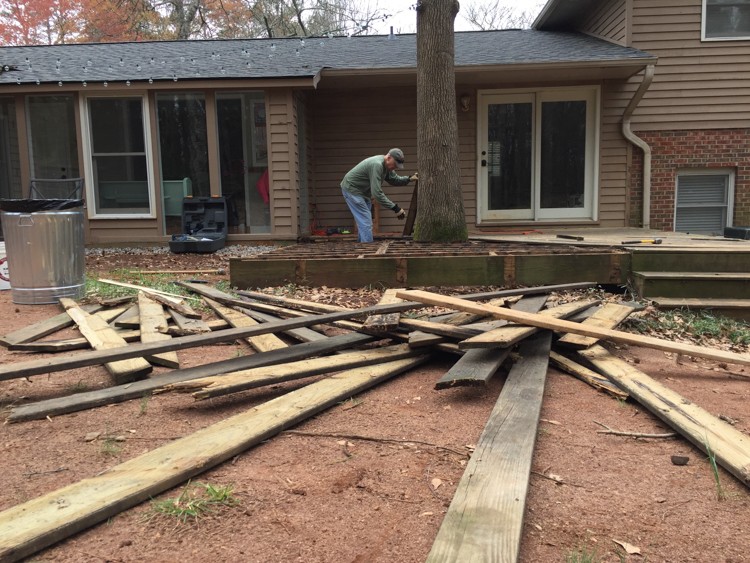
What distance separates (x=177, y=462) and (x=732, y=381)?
9.74 ft

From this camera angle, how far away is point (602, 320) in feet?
12.7

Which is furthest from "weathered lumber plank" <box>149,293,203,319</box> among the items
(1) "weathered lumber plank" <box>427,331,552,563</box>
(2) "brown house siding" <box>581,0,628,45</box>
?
(2) "brown house siding" <box>581,0,628,45</box>

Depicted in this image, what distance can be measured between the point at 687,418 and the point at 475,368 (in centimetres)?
92

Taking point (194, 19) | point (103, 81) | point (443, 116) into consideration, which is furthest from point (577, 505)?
point (194, 19)

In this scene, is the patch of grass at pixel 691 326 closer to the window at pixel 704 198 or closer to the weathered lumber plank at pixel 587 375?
the weathered lumber plank at pixel 587 375

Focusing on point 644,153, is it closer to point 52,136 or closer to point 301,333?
point 301,333

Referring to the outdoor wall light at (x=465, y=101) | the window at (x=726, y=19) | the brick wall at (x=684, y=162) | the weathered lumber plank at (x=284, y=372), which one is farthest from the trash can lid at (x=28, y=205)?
the window at (x=726, y=19)

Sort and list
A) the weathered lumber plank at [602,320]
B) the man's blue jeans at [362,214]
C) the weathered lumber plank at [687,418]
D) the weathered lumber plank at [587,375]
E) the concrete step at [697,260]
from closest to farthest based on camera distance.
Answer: the weathered lumber plank at [687,418] → the weathered lumber plank at [587,375] → the weathered lumber plank at [602,320] → the concrete step at [697,260] → the man's blue jeans at [362,214]

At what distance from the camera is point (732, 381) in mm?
3299

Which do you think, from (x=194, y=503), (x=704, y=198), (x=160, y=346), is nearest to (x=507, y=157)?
(x=704, y=198)

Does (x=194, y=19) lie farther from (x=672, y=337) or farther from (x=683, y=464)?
(x=683, y=464)

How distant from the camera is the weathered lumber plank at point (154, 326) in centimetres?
318

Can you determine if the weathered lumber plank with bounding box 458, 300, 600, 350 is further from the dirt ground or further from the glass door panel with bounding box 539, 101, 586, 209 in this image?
the glass door panel with bounding box 539, 101, 586, 209

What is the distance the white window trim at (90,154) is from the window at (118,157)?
0.02m
